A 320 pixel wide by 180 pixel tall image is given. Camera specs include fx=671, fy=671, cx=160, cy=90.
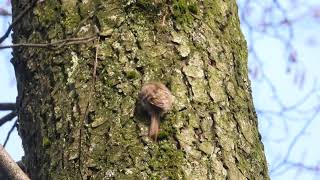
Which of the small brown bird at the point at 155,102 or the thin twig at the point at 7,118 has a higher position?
the small brown bird at the point at 155,102

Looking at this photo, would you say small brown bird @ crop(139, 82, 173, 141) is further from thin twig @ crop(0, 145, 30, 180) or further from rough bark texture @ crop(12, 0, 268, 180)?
thin twig @ crop(0, 145, 30, 180)

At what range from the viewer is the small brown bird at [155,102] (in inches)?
45.1

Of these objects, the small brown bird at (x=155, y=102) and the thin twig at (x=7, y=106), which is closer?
the small brown bird at (x=155, y=102)

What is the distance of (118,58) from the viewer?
47.8 inches

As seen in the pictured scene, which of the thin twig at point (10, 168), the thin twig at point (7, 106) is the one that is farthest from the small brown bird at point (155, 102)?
the thin twig at point (7, 106)

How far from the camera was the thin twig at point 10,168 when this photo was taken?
1172 millimetres

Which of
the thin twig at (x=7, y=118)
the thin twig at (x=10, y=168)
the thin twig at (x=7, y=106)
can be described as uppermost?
the thin twig at (x=7, y=106)

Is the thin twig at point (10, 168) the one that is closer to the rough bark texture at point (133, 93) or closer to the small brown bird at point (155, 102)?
the rough bark texture at point (133, 93)

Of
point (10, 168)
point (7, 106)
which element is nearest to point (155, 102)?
point (10, 168)

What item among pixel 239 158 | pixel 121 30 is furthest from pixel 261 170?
pixel 121 30

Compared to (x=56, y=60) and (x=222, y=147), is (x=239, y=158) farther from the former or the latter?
(x=56, y=60)

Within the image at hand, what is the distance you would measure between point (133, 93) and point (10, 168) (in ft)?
0.83

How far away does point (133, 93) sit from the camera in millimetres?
1177

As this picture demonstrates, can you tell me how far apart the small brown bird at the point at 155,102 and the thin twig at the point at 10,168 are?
0.24 metres
